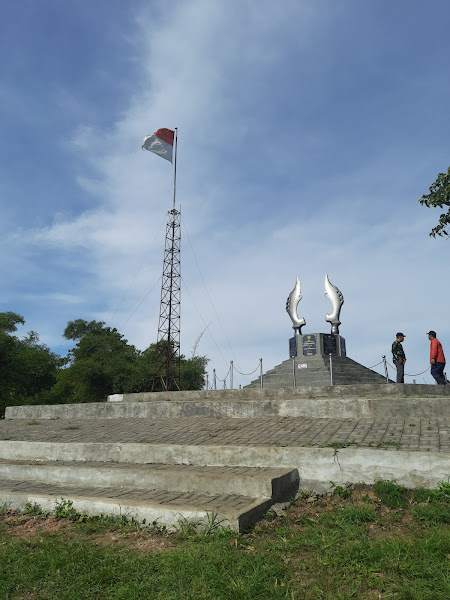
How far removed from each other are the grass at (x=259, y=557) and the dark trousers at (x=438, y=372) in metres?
9.14

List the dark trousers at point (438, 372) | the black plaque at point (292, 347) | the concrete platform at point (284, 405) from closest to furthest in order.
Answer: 1. the concrete platform at point (284, 405)
2. the dark trousers at point (438, 372)
3. the black plaque at point (292, 347)

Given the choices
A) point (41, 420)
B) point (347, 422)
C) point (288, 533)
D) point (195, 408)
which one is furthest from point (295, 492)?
point (41, 420)

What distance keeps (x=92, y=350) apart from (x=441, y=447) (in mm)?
39781

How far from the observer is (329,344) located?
2597cm

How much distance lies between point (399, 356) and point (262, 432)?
27.1ft

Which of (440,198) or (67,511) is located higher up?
(440,198)

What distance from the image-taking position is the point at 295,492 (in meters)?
5.48

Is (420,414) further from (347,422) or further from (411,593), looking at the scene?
(411,593)

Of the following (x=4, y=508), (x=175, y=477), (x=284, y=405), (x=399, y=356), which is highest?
(x=399, y=356)

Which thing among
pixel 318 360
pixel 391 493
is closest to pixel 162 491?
pixel 391 493

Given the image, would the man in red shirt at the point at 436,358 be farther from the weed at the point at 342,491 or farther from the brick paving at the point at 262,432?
the weed at the point at 342,491

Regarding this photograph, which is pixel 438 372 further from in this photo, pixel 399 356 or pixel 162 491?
pixel 162 491

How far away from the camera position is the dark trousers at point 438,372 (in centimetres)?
1305

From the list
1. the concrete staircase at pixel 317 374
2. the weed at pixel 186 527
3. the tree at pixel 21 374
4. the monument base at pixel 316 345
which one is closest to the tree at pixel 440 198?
the weed at pixel 186 527
